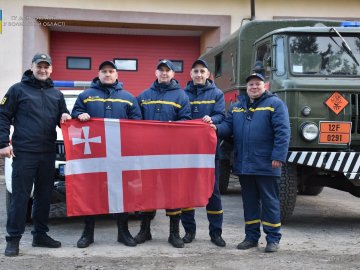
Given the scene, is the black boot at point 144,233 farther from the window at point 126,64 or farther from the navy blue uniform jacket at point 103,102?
the window at point 126,64

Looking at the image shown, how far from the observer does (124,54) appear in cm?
1595

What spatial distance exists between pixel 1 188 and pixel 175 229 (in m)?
6.49

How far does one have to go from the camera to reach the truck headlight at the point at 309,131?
659 cm

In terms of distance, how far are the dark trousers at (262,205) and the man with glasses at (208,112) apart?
0.33 metres

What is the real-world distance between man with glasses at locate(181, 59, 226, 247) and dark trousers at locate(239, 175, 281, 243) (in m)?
0.33

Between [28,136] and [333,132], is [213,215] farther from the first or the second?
[28,136]

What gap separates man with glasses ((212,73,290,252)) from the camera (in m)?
5.63

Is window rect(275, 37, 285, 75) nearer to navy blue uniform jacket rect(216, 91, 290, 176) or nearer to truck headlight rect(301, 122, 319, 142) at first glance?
truck headlight rect(301, 122, 319, 142)

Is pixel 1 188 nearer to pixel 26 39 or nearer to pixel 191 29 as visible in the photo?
pixel 26 39

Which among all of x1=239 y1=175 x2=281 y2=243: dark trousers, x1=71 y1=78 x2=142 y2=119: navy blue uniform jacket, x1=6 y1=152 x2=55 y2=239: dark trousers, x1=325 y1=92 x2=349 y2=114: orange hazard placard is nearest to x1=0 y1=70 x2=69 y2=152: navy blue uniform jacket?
x1=6 y1=152 x2=55 y2=239: dark trousers

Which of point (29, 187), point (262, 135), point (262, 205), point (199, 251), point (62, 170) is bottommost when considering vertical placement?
point (199, 251)

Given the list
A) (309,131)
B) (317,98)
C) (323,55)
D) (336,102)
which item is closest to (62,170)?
(309,131)

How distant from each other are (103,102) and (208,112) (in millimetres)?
1201

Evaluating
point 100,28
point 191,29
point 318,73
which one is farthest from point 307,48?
point 100,28
